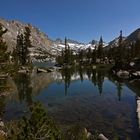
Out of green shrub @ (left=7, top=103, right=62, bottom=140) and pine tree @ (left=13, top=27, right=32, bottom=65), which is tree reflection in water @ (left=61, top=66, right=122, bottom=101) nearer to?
pine tree @ (left=13, top=27, right=32, bottom=65)

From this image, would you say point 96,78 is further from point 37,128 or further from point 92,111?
point 37,128

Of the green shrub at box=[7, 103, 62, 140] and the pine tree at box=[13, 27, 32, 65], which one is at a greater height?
the pine tree at box=[13, 27, 32, 65]

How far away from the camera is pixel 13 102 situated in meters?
39.8

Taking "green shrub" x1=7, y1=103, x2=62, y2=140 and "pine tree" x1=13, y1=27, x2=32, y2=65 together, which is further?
"pine tree" x1=13, y1=27, x2=32, y2=65

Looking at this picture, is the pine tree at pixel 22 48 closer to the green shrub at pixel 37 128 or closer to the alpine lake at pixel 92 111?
the alpine lake at pixel 92 111

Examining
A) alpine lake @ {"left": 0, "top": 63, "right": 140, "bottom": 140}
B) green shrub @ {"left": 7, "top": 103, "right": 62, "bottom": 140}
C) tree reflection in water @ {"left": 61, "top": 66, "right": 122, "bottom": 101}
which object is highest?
green shrub @ {"left": 7, "top": 103, "right": 62, "bottom": 140}

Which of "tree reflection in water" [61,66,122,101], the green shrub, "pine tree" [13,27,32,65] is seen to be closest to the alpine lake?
"tree reflection in water" [61,66,122,101]

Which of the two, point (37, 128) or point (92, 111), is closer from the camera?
point (37, 128)

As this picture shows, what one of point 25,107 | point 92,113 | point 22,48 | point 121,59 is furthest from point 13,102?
point 22,48

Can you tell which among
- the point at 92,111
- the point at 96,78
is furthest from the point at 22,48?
the point at 92,111

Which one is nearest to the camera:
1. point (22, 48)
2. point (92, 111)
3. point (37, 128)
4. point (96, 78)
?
point (37, 128)

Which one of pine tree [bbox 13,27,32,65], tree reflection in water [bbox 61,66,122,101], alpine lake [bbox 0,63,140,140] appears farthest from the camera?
pine tree [bbox 13,27,32,65]

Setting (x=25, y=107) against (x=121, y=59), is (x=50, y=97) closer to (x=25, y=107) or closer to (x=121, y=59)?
(x=25, y=107)

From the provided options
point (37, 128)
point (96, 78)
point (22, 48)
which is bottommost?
point (96, 78)
